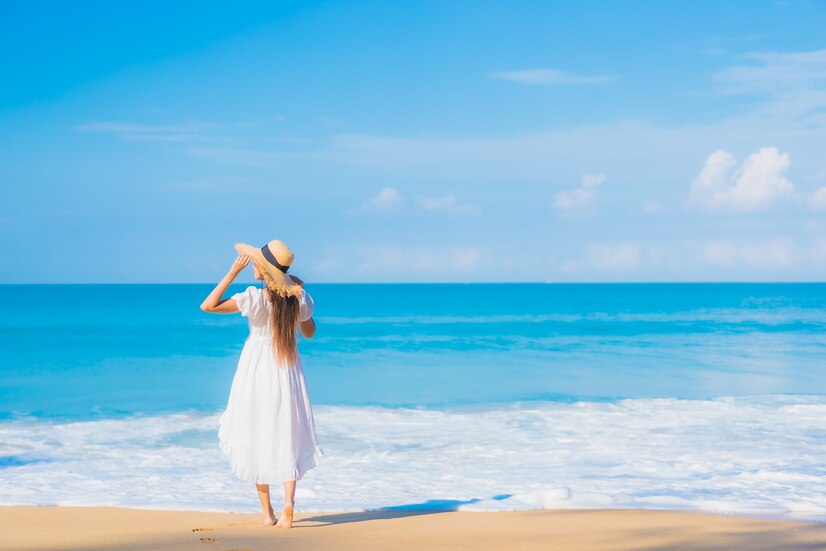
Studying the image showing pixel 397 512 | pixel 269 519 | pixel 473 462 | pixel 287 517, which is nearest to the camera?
pixel 287 517

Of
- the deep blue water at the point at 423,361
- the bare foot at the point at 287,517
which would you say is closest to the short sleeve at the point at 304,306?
the bare foot at the point at 287,517

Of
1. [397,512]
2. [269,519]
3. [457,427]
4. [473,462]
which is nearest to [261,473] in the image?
[269,519]

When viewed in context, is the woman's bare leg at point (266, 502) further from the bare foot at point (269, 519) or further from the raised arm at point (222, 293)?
the raised arm at point (222, 293)

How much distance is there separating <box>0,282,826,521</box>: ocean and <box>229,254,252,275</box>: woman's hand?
7.74ft

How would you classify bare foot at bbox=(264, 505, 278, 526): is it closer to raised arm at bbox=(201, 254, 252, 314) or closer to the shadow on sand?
the shadow on sand

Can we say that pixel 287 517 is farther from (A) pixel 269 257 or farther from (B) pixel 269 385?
(A) pixel 269 257

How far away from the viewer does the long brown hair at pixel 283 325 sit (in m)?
5.03

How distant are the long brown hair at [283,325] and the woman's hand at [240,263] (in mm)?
216

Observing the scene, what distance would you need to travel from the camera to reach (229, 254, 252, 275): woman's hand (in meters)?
4.86

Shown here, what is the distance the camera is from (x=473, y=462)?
27.5 feet

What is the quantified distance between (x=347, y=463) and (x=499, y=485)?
178 centimetres

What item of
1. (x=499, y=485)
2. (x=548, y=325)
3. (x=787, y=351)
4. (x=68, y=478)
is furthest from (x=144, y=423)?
(x=548, y=325)

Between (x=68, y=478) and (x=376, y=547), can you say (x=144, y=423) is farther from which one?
(x=376, y=547)

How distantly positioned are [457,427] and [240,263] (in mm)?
6775
